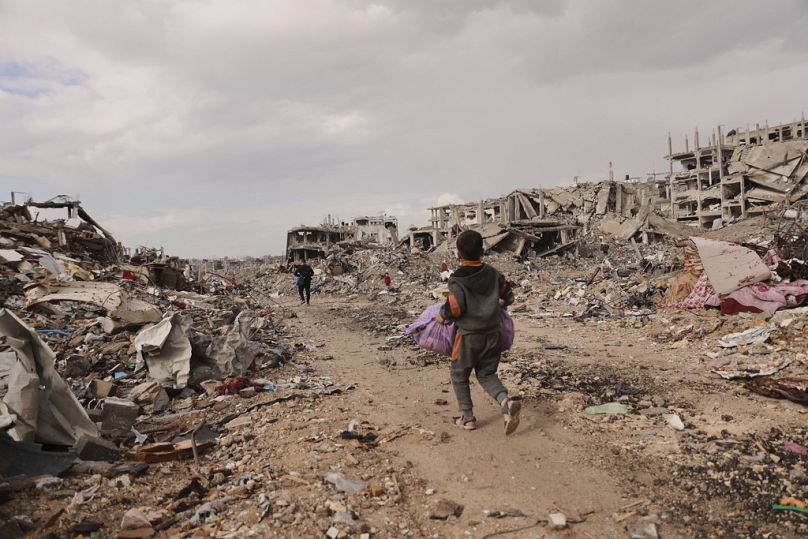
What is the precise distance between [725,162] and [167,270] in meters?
49.2

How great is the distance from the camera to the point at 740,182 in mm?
38188

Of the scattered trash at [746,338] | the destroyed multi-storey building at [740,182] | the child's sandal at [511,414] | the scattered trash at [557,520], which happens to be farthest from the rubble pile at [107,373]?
the destroyed multi-storey building at [740,182]

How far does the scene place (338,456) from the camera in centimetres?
340

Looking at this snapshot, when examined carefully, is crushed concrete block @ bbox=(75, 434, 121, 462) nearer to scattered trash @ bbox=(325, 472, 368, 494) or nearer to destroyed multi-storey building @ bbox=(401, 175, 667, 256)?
scattered trash @ bbox=(325, 472, 368, 494)

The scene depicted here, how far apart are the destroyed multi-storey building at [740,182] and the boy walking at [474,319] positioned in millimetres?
38842

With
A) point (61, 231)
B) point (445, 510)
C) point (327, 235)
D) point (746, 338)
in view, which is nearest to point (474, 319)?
point (445, 510)

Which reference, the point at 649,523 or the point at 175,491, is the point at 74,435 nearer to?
the point at 175,491

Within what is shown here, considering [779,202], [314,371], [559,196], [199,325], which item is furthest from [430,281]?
[779,202]

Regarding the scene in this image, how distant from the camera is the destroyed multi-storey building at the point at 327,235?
3756 cm

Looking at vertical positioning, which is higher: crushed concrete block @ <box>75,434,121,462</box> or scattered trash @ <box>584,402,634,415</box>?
crushed concrete block @ <box>75,434,121,462</box>

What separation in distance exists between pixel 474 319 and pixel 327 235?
123 ft

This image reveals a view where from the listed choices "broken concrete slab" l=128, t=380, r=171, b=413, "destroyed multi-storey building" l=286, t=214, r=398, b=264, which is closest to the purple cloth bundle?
"broken concrete slab" l=128, t=380, r=171, b=413

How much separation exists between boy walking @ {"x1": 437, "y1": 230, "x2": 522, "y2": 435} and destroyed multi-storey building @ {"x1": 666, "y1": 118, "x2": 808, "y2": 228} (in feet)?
127

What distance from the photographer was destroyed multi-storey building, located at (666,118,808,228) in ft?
118
